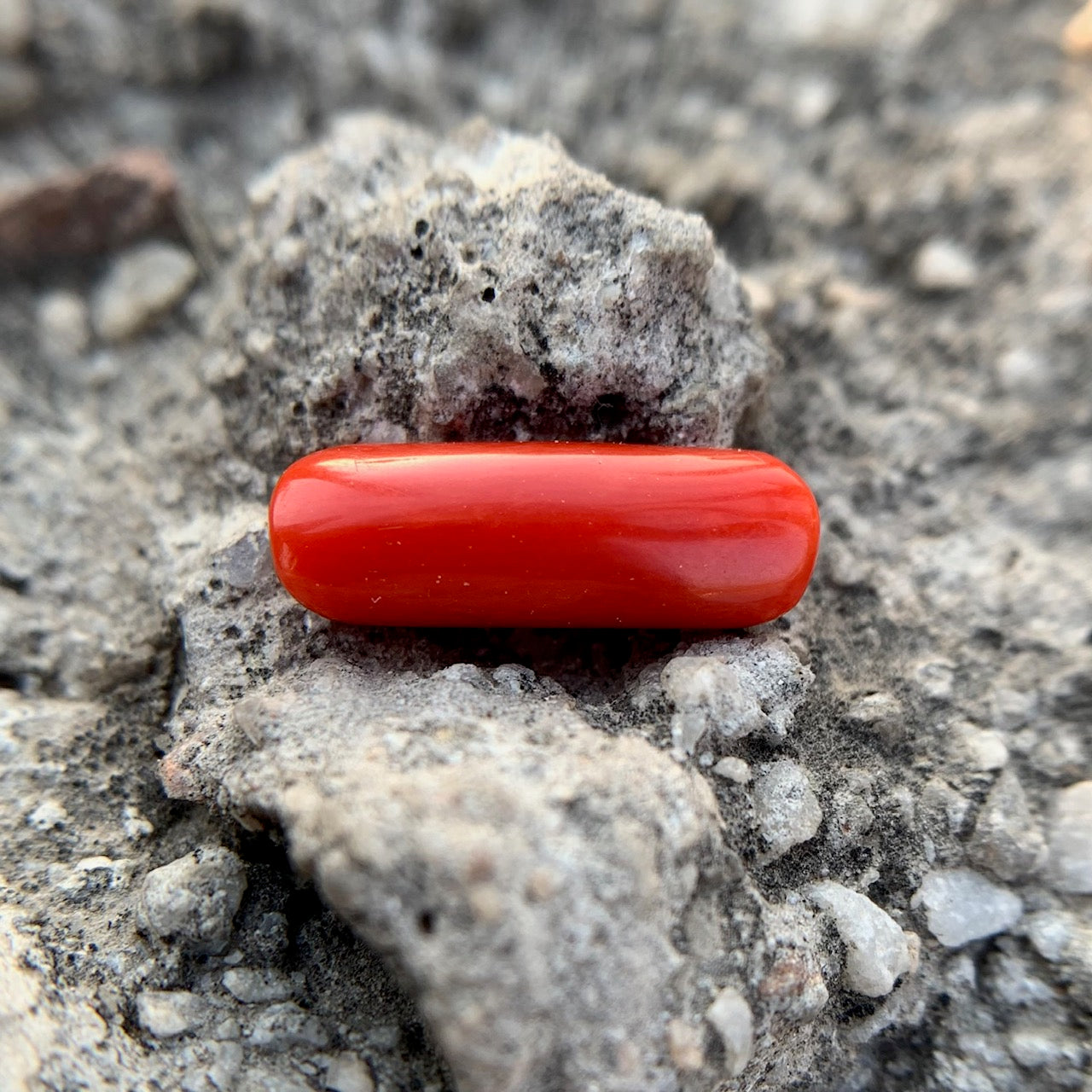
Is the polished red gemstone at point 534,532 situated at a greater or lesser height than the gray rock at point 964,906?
greater

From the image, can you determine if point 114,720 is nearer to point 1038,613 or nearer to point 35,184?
point 35,184

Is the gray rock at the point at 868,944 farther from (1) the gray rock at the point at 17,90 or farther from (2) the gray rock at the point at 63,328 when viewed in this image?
(1) the gray rock at the point at 17,90

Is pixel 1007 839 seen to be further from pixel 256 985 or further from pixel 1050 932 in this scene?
pixel 256 985

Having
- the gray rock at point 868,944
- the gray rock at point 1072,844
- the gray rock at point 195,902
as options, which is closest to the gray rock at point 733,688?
the gray rock at point 868,944

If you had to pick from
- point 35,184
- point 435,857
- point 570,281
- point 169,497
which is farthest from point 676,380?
point 35,184

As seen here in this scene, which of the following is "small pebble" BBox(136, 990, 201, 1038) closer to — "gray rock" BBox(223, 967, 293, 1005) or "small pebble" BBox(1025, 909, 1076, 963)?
"gray rock" BBox(223, 967, 293, 1005)

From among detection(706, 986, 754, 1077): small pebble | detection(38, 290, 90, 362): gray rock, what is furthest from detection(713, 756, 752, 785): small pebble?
detection(38, 290, 90, 362): gray rock
